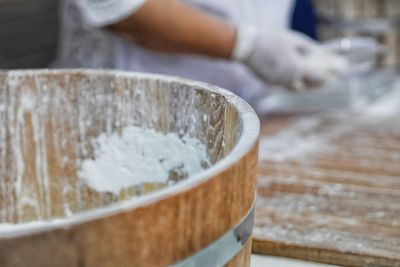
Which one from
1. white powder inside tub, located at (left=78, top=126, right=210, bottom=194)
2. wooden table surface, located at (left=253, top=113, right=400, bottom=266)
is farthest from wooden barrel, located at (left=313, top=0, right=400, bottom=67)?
white powder inside tub, located at (left=78, top=126, right=210, bottom=194)

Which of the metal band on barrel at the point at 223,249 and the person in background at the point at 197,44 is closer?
the metal band on barrel at the point at 223,249

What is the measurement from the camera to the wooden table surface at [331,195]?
43.9 inches

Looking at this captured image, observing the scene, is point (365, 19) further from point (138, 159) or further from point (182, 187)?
point (182, 187)

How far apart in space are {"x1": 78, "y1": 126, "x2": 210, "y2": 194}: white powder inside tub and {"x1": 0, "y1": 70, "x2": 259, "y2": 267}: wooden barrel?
0.05ft

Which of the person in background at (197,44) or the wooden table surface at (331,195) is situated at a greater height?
the person in background at (197,44)

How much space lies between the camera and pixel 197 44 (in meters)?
2.21

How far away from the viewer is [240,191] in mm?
646

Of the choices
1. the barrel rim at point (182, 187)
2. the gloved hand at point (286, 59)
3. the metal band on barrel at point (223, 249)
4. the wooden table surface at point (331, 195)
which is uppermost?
the barrel rim at point (182, 187)

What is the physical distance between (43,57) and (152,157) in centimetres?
286

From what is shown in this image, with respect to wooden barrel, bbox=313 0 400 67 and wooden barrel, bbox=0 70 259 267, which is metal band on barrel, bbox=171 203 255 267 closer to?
wooden barrel, bbox=0 70 259 267

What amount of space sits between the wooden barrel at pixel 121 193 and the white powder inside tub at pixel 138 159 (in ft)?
0.05

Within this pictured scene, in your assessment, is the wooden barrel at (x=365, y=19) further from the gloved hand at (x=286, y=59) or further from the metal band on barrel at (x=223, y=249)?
the metal band on barrel at (x=223, y=249)

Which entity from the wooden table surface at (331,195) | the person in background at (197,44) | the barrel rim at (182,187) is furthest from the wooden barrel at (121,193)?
the person in background at (197,44)

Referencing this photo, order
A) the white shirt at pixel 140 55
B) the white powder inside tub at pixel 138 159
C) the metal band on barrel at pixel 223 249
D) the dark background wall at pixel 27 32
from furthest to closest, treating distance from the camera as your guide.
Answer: the dark background wall at pixel 27 32, the white shirt at pixel 140 55, the white powder inside tub at pixel 138 159, the metal band on barrel at pixel 223 249
